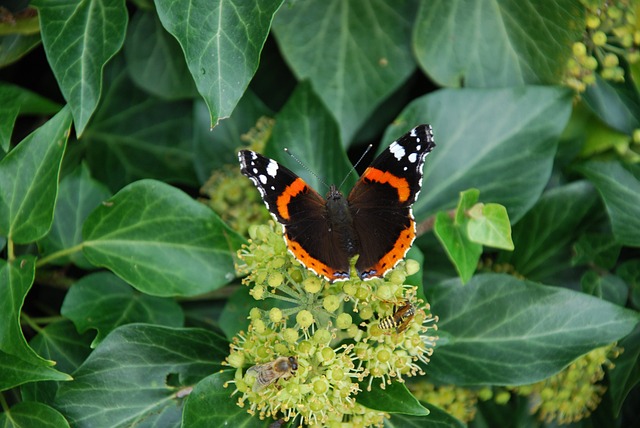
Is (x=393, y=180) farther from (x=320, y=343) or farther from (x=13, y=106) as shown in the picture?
(x=13, y=106)

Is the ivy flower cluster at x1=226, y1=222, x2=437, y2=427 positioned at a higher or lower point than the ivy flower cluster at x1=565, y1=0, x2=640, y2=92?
lower

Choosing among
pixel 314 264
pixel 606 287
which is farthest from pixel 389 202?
pixel 606 287

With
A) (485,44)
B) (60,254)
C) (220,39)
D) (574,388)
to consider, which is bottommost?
(574,388)

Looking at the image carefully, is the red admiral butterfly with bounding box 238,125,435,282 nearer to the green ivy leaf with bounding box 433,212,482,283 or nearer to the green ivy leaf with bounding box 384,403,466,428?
the green ivy leaf with bounding box 433,212,482,283

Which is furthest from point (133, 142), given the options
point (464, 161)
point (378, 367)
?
point (378, 367)

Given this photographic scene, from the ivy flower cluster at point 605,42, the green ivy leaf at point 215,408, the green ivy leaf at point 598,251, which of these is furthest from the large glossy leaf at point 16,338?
the ivy flower cluster at point 605,42

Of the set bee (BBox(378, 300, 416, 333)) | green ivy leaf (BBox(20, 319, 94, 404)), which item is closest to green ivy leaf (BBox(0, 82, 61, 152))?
green ivy leaf (BBox(20, 319, 94, 404))
